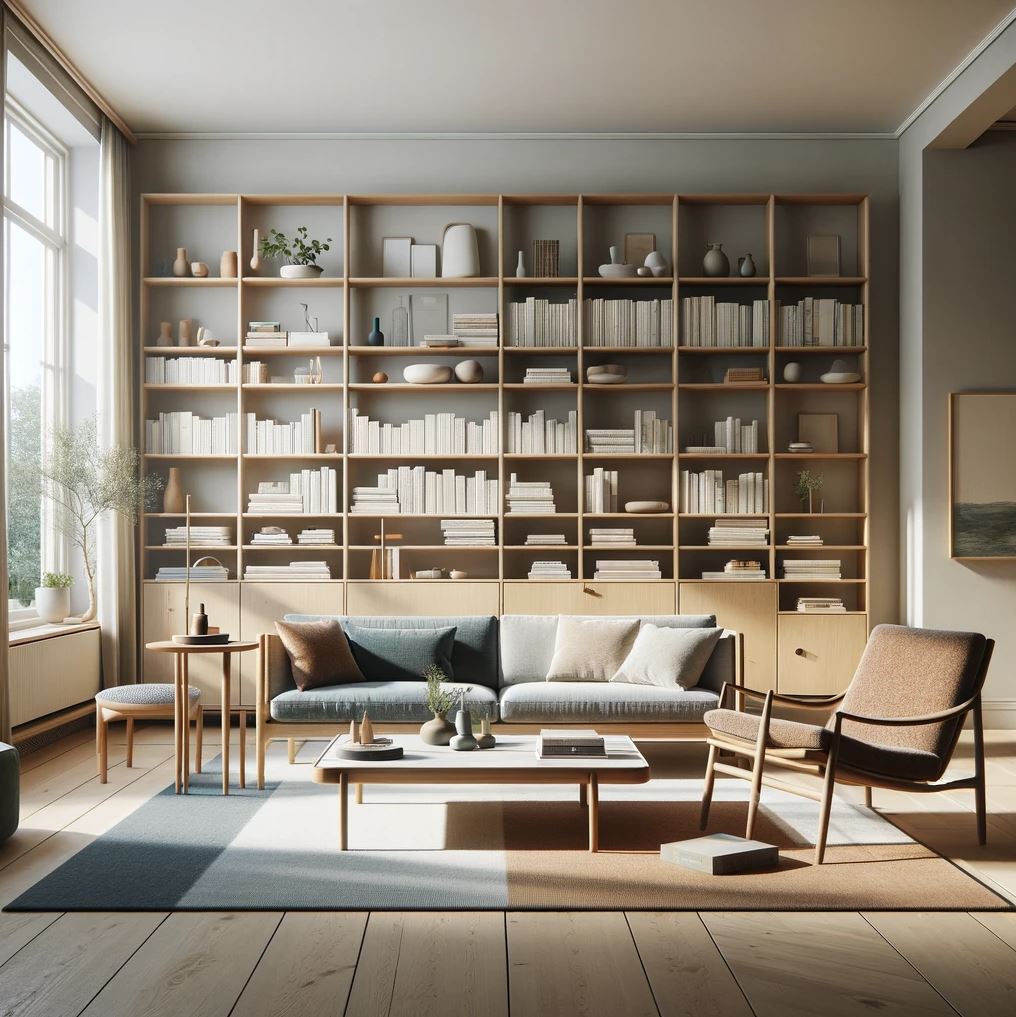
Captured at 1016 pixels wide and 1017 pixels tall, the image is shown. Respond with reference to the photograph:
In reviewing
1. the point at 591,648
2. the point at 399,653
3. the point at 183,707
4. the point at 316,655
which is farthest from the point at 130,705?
the point at 591,648

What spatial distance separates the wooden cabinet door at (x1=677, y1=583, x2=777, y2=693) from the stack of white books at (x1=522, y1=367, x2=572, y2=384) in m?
1.56

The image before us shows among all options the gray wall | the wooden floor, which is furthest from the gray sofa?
the gray wall

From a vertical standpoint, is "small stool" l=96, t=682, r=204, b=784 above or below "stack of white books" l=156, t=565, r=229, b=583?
below

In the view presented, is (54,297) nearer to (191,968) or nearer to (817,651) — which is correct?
(191,968)

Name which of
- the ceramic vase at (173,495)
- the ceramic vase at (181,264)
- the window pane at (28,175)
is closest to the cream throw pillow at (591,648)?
the ceramic vase at (173,495)

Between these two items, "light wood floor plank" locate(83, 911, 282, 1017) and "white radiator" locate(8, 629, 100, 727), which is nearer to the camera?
"light wood floor plank" locate(83, 911, 282, 1017)

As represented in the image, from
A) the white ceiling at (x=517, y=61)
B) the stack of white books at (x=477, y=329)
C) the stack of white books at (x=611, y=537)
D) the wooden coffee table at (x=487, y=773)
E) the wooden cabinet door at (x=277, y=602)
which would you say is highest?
the white ceiling at (x=517, y=61)

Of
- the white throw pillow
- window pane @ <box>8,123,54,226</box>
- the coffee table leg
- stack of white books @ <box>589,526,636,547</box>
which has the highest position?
window pane @ <box>8,123,54,226</box>

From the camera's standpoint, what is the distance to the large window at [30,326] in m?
6.41

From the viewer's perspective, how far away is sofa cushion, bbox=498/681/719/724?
5453 mm

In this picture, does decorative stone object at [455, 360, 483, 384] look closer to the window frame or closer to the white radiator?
the window frame

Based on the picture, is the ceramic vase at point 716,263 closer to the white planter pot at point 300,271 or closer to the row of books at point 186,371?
the white planter pot at point 300,271

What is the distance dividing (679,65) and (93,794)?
5.05m

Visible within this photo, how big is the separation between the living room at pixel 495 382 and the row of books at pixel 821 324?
3 cm
